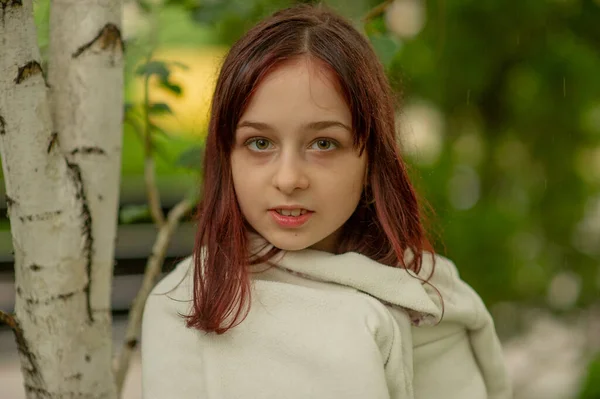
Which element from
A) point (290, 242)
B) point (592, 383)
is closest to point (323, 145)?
point (290, 242)

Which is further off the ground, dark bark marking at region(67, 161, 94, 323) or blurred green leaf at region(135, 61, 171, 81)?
blurred green leaf at region(135, 61, 171, 81)

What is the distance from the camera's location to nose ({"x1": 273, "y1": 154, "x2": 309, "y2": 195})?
101 cm

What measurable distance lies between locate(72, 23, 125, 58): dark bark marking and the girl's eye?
360mm

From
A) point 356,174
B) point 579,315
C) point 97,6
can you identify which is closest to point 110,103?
point 97,6

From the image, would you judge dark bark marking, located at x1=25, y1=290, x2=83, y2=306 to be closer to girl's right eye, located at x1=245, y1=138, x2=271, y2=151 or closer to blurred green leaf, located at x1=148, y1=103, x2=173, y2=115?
girl's right eye, located at x1=245, y1=138, x2=271, y2=151

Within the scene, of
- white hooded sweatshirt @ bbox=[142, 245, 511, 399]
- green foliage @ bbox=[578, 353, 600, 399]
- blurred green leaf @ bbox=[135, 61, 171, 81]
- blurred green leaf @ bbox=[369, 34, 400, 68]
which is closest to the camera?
white hooded sweatshirt @ bbox=[142, 245, 511, 399]

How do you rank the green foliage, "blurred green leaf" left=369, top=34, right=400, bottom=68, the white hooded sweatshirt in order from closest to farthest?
the white hooded sweatshirt
"blurred green leaf" left=369, top=34, right=400, bottom=68
the green foliage

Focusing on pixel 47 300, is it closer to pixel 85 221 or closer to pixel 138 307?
pixel 85 221

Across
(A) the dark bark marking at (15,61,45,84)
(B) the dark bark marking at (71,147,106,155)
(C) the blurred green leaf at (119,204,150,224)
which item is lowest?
(C) the blurred green leaf at (119,204,150,224)

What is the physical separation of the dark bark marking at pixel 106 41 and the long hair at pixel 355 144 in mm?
174

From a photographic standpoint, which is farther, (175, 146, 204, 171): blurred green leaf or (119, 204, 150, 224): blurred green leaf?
(119, 204, 150, 224): blurred green leaf

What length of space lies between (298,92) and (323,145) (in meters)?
0.08

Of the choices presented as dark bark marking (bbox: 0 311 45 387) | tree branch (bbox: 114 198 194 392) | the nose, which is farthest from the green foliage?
dark bark marking (bbox: 0 311 45 387)

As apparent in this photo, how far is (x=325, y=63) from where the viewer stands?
1.03 metres
